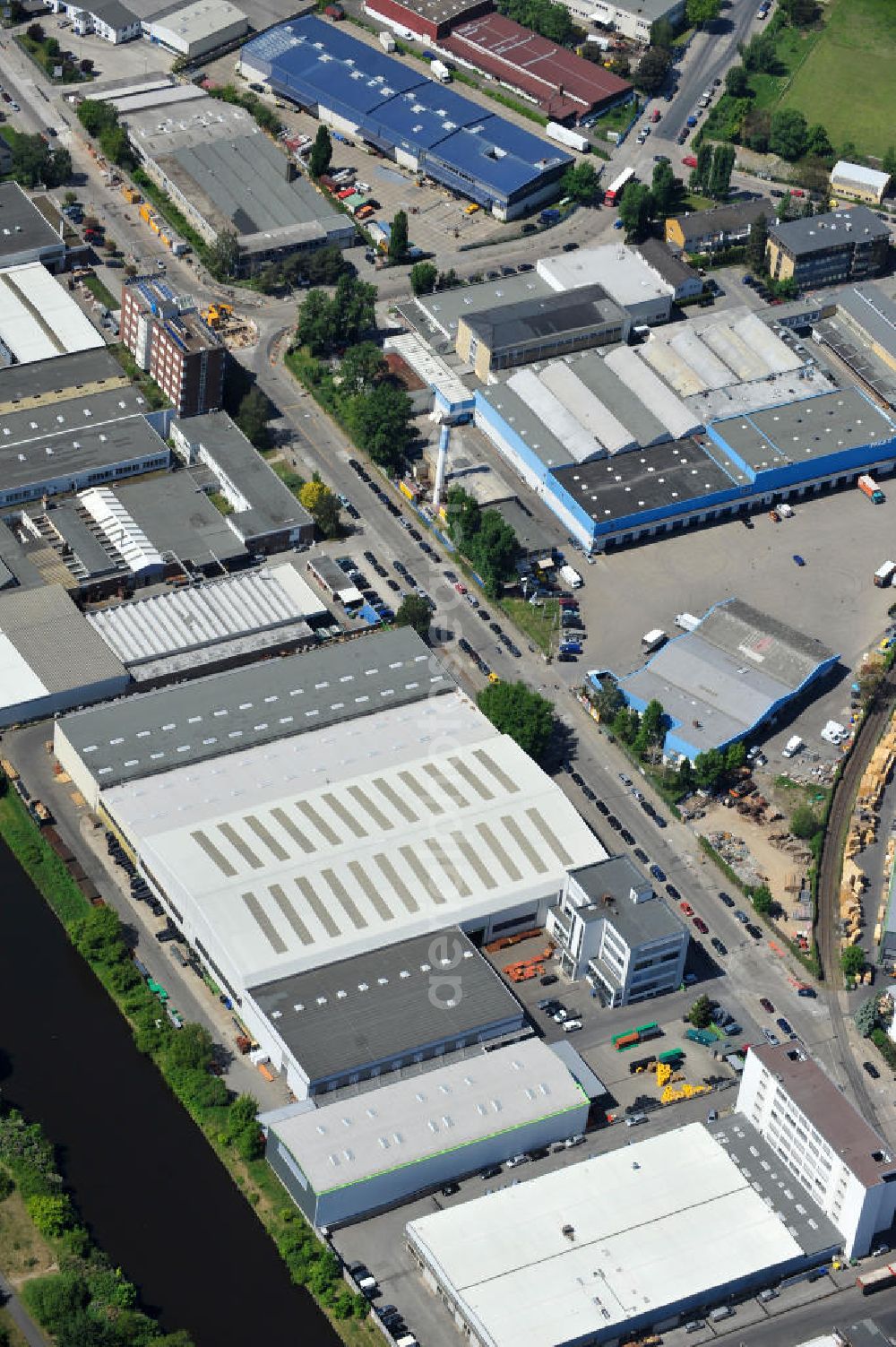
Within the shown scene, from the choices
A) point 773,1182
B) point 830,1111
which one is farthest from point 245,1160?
point 830,1111

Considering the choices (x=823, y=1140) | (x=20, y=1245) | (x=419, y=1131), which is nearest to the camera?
(x=20, y=1245)

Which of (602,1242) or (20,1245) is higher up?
(20,1245)

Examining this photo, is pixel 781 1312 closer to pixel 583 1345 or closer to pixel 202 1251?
pixel 583 1345

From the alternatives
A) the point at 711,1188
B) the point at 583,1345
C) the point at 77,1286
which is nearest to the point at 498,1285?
the point at 583,1345

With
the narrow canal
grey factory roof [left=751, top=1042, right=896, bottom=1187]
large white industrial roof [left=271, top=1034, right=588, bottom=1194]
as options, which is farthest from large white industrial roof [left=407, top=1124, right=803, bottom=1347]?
the narrow canal

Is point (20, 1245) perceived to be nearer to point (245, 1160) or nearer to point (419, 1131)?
point (245, 1160)

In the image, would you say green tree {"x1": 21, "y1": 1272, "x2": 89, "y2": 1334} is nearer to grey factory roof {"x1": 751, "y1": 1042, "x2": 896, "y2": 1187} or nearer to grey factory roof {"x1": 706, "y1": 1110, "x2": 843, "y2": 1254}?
grey factory roof {"x1": 706, "y1": 1110, "x2": 843, "y2": 1254}
